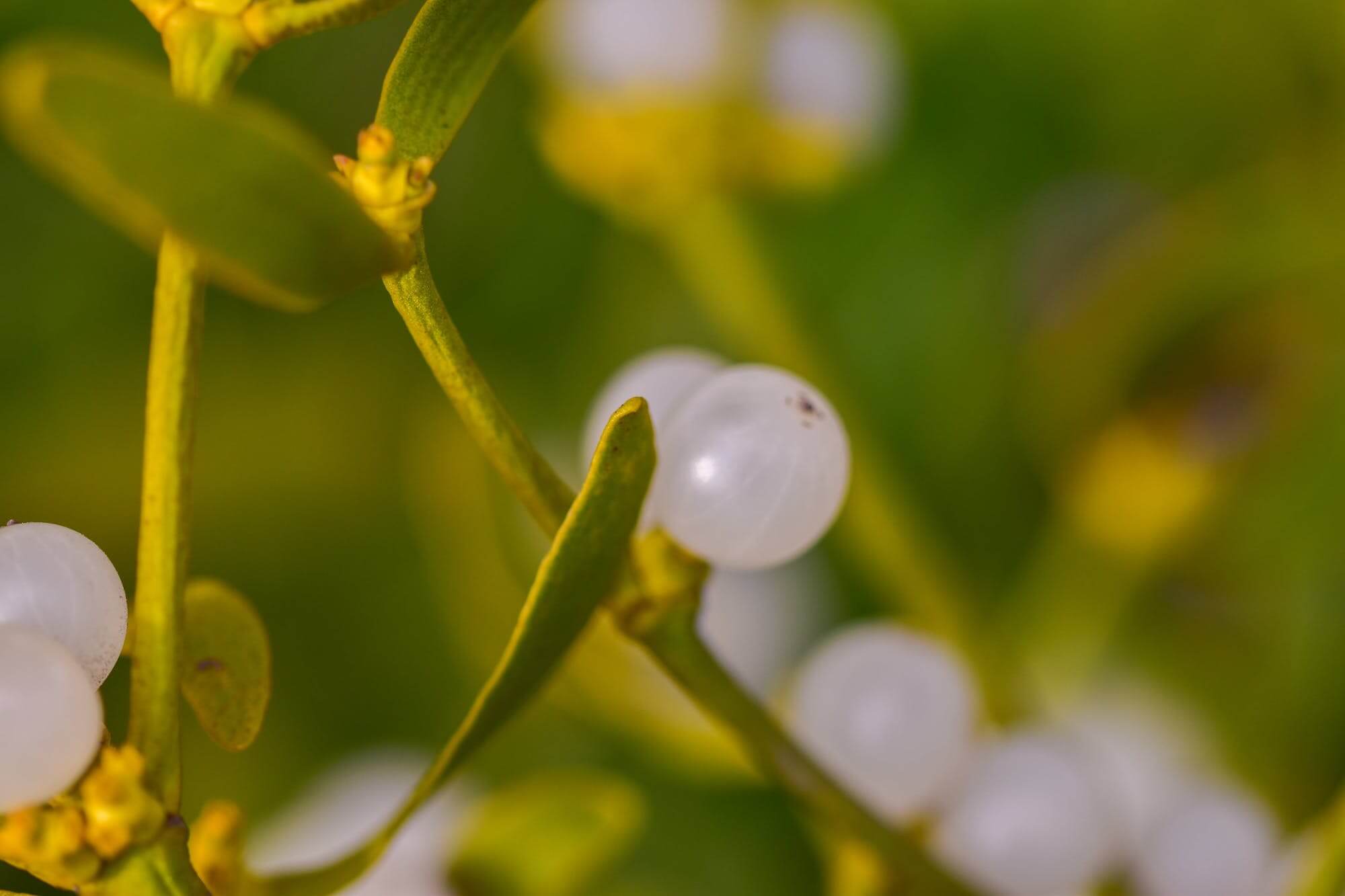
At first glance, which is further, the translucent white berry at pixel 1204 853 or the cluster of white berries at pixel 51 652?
the translucent white berry at pixel 1204 853

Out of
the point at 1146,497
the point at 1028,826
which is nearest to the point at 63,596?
the point at 1028,826

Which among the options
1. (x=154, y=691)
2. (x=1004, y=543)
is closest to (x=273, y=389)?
(x=1004, y=543)

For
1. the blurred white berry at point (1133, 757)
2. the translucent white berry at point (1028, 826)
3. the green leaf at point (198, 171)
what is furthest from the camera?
the blurred white berry at point (1133, 757)

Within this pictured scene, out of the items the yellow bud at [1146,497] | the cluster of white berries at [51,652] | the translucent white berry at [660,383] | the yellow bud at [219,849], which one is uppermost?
the translucent white berry at [660,383]

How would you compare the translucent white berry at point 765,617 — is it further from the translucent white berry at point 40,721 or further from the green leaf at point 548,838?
the translucent white berry at point 40,721

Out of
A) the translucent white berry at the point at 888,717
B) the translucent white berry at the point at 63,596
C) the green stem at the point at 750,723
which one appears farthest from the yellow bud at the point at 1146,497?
the translucent white berry at the point at 63,596

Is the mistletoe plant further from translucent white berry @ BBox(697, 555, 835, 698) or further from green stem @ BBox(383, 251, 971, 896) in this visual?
translucent white berry @ BBox(697, 555, 835, 698)

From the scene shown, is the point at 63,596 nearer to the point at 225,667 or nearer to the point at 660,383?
the point at 225,667

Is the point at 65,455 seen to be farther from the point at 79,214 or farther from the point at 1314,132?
the point at 1314,132
